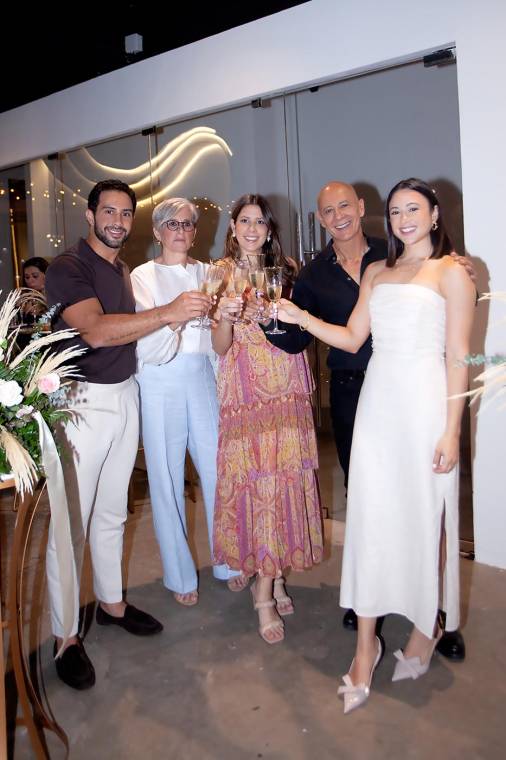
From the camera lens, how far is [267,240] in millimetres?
2854

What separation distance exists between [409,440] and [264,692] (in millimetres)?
1079

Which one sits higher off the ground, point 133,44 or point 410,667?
point 133,44

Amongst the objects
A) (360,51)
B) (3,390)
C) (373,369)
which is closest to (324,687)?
(373,369)

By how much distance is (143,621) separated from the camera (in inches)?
114

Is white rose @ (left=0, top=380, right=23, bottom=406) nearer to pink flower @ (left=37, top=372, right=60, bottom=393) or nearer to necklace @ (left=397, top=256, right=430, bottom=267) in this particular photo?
pink flower @ (left=37, top=372, right=60, bottom=393)

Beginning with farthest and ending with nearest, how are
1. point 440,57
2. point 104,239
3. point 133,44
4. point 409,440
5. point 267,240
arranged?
point 133,44, point 440,57, point 267,240, point 104,239, point 409,440

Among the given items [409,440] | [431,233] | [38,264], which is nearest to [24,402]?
[409,440]

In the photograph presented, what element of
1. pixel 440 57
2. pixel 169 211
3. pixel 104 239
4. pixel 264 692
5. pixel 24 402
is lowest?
pixel 264 692

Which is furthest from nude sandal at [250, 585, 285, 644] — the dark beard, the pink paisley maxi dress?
the dark beard

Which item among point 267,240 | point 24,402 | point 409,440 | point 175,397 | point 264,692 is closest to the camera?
point 24,402

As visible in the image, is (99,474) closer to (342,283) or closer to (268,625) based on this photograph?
(268,625)

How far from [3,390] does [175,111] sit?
336 cm

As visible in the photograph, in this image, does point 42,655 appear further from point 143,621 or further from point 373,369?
point 373,369

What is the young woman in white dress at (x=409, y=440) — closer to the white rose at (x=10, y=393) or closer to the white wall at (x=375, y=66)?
the white wall at (x=375, y=66)
